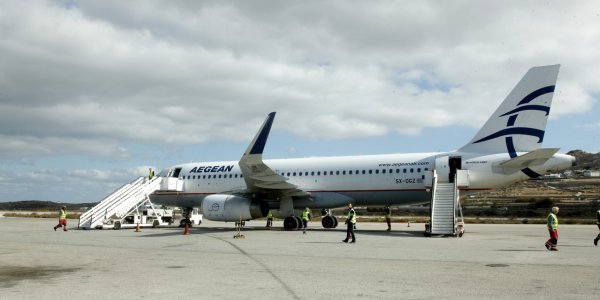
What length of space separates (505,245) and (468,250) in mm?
2397

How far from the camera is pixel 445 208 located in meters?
20.7

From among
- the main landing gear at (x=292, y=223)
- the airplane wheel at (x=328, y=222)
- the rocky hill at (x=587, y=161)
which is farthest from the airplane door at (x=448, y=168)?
the rocky hill at (x=587, y=161)

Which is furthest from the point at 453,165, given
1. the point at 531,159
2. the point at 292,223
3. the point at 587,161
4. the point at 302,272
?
the point at 587,161

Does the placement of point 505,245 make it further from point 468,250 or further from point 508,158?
point 508,158

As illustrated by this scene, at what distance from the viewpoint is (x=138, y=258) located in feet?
41.7

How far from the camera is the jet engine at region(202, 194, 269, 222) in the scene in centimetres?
2356

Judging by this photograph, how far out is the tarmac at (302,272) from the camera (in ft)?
25.1

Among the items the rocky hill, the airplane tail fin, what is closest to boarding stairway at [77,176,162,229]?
the airplane tail fin

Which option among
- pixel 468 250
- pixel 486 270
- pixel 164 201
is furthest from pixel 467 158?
pixel 164 201

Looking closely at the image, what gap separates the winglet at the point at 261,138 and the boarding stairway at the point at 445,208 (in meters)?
7.43

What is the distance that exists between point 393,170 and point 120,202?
15.1 meters

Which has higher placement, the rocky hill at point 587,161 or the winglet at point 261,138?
the rocky hill at point 587,161

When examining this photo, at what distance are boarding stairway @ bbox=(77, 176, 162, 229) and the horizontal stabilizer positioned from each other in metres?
19.1

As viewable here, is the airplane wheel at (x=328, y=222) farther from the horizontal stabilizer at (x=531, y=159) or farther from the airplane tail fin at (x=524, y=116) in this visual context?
the horizontal stabilizer at (x=531, y=159)
